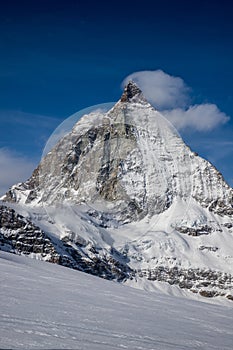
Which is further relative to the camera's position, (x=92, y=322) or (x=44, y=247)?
(x=44, y=247)

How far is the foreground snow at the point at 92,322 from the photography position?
9.58 metres

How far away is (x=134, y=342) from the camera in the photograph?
10266 millimetres

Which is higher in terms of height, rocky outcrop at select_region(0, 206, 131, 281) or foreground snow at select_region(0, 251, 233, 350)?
rocky outcrop at select_region(0, 206, 131, 281)

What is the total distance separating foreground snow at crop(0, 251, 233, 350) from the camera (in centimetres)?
958

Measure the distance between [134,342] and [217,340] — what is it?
10.6 feet

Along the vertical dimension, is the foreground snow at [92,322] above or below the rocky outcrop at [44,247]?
below

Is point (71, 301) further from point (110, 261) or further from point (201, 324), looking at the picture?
point (110, 261)

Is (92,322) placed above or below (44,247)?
below

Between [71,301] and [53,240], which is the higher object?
[53,240]

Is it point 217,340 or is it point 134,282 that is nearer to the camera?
point 217,340

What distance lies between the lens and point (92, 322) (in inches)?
478

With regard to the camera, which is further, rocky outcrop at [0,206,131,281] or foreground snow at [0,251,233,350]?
rocky outcrop at [0,206,131,281]

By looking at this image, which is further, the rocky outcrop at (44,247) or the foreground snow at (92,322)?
the rocky outcrop at (44,247)

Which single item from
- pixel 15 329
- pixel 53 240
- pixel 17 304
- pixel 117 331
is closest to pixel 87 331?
pixel 117 331
